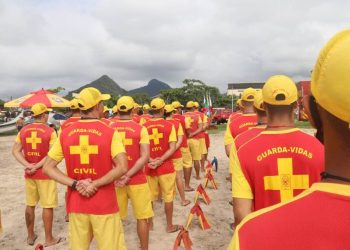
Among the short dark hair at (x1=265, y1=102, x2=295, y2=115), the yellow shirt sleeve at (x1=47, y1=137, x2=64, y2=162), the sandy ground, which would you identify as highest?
the short dark hair at (x1=265, y1=102, x2=295, y2=115)

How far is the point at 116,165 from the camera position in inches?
151

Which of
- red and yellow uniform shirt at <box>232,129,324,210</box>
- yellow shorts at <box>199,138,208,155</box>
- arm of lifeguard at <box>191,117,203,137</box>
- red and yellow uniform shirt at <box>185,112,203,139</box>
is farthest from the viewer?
yellow shorts at <box>199,138,208,155</box>

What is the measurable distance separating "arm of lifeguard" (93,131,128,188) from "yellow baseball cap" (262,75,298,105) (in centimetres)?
176

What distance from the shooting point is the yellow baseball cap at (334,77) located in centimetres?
89

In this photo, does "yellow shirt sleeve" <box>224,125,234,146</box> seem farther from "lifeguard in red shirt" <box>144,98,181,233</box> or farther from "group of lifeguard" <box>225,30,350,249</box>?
"group of lifeguard" <box>225,30,350,249</box>

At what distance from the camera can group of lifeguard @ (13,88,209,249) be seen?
382 centimetres

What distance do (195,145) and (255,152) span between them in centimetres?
757

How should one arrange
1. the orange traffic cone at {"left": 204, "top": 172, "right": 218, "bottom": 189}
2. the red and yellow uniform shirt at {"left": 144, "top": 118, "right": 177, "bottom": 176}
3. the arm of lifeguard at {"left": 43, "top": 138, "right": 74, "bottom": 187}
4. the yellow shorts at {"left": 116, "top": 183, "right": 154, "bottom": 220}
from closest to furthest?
the arm of lifeguard at {"left": 43, "top": 138, "right": 74, "bottom": 187}, the yellow shorts at {"left": 116, "top": 183, "right": 154, "bottom": 220}, the red and yellow uniform shirt at {"left": 144, "top": 118, "right": 177, "bottom": 176}, the orange traffic cone at {"left": 204, "top": 172, "right": 218, "bottom": 189}

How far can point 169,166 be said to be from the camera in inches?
251

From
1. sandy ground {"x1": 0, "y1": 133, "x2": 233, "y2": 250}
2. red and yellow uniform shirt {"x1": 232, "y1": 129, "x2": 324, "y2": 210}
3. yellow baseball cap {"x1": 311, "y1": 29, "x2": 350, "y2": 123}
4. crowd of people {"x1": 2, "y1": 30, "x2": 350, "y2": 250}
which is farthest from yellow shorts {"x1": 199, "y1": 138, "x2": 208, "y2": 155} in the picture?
yellow baseball cap {"x1": 311, "y1": 29, "x2": 350, "y2": 123}

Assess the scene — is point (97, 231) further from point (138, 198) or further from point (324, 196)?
point (324, 196)

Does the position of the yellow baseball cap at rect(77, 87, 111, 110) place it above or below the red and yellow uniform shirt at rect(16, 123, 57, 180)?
above

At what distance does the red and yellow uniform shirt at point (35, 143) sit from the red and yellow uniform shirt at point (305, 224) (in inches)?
205

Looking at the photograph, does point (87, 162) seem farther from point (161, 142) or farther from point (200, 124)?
point (200, 124)
